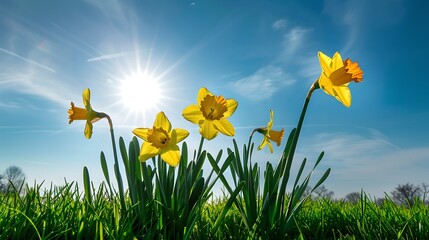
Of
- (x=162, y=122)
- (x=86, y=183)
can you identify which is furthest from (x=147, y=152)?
(x=86, y=183)

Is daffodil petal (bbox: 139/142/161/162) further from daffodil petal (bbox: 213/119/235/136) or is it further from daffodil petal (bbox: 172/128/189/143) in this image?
daffodil petal (bbox: 213/119/235/136)

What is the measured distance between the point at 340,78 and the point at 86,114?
6.55ft

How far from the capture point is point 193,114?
274cm

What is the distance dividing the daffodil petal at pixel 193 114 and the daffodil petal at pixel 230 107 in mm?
185

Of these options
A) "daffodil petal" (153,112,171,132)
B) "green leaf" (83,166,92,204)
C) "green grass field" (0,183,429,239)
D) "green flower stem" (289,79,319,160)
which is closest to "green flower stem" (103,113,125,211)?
"green grass field" (0,183,429,239)

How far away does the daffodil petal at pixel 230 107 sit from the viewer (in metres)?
2.79

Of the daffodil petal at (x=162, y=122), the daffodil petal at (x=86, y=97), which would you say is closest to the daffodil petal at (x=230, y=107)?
Result: the daffodil petal at (x=162, y=122)

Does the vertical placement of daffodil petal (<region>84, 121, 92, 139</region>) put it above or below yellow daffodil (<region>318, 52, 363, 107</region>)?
below

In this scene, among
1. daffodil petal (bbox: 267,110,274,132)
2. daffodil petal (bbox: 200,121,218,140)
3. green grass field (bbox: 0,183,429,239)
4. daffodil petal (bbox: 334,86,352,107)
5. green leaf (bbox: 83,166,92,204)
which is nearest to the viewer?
green grass field (bbox: 0,183,429,239)

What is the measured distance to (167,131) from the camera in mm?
2795

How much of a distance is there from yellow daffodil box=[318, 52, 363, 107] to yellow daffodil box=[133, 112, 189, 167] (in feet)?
3.46

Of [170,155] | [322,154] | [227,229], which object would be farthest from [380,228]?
[170,155]

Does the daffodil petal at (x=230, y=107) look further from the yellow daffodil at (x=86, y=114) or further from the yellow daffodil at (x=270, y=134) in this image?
the yellow daffodil at (x=86, y=114)

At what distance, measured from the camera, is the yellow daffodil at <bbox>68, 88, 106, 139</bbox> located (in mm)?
3084
